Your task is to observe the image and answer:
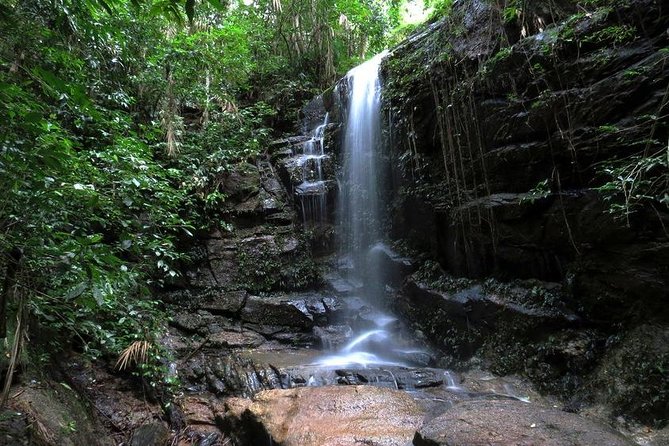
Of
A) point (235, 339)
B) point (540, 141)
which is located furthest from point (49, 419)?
point (540, 141)

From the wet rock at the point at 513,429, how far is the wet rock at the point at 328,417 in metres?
0.47

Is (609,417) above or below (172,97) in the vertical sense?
below

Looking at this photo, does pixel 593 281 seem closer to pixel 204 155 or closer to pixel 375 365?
pixel 375 365

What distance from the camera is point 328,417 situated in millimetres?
4082

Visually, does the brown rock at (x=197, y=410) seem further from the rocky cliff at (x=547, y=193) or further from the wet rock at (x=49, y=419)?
the rocky cliff at (x=547, y=193)

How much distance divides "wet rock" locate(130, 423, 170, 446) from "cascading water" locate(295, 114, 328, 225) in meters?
5.67

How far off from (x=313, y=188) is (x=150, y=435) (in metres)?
6.32

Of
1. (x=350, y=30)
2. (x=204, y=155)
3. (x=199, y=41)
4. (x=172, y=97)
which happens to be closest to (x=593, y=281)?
(x=204, y=155)

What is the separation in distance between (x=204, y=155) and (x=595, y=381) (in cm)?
830

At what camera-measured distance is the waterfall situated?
9.09 m

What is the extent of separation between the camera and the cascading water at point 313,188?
978 cm

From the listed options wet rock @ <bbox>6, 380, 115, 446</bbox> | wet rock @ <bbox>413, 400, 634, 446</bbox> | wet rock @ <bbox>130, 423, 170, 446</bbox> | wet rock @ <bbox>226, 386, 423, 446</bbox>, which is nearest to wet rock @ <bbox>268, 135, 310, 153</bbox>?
wet rock @ <bbox>226, 386, 423, 446</bbox>

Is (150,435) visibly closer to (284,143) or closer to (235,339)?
(235,339)

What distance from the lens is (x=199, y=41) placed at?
980 cm
